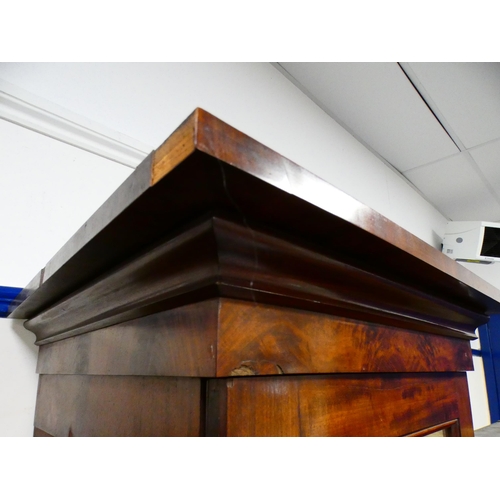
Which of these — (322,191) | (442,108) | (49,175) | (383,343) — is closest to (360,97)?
(442,108)

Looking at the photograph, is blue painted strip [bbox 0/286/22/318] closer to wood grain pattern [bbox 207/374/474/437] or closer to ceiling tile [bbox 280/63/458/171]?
wood grain pattern [bbox 207/374/474/437]

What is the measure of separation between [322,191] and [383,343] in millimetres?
245

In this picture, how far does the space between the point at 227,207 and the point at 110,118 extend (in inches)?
31.1

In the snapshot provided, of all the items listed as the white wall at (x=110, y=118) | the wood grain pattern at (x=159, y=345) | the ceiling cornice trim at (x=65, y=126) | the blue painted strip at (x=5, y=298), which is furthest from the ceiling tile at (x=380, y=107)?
the wood grain pattern at (x=159, y=345)

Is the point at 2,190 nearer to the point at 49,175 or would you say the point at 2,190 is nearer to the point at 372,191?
the point at 49,175

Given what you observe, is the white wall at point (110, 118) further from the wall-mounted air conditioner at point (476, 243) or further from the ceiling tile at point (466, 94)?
the wall-mounted air conditioner at point (476, 243)

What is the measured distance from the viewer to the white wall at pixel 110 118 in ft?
2.38

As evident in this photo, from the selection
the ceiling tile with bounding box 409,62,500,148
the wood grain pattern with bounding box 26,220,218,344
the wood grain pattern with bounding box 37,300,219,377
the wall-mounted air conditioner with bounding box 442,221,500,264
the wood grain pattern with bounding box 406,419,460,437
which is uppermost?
the ceiling tile with bounding box 409,62,500,148

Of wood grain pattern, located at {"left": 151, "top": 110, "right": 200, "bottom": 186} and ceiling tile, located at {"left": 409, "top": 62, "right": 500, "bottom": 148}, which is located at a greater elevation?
ceiling tile, located at {"left": 409, "top": 62, "right": 500, "bottom": 148}

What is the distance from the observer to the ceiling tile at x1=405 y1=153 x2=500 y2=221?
2.14 meters

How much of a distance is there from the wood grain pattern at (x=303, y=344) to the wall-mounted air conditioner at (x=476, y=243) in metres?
2.20

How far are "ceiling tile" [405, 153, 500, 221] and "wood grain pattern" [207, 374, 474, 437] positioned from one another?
1.94 metres

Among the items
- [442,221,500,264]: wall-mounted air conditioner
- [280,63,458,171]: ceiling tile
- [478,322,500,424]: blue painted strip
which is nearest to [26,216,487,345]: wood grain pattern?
[280,63,458,171]: ceiling tile

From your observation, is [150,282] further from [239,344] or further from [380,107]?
[380,107]
